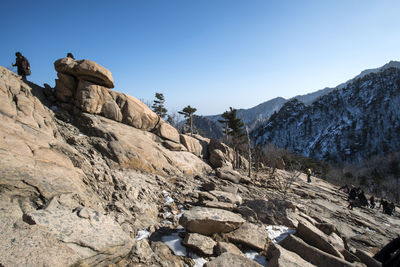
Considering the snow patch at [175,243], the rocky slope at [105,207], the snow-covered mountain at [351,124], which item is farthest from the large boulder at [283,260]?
the snow-covered mountain at [351,124]

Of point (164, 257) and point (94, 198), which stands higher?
point (94, 198)

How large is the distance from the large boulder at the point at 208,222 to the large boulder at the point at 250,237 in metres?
0.18

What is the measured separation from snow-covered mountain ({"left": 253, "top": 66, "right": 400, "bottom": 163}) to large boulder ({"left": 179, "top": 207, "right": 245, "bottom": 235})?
4952 inches

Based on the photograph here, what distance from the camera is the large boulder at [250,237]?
5.36m

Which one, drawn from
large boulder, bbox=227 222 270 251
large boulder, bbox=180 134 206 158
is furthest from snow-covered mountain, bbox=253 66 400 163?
large boulder, bbox=227 222 270 251

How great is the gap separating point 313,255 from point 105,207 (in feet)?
21.0

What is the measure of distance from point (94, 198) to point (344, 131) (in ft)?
457

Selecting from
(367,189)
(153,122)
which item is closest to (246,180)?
(153,122)

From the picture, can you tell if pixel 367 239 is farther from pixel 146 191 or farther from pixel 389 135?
pixel 389 135

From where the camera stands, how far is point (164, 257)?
176 inches

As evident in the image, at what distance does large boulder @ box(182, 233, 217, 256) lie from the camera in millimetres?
4738

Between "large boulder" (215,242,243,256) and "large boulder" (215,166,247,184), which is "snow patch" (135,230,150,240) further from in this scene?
"large boulder" (215,166,247,184)

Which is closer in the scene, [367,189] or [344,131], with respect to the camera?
[367,189]

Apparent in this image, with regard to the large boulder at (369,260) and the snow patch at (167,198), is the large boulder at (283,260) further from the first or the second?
the snow patch at (167,198)
